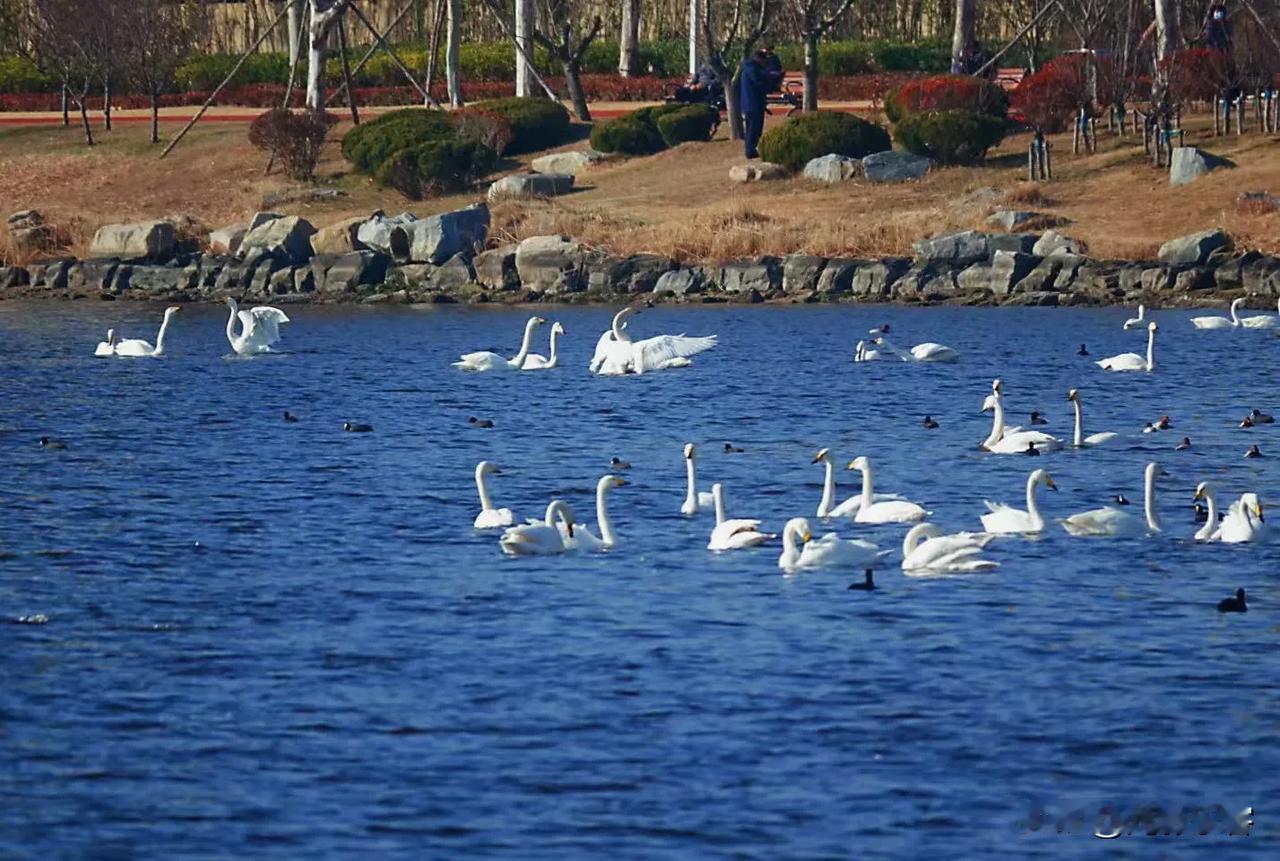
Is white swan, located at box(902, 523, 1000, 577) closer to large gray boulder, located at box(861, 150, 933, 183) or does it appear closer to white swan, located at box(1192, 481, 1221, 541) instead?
white swan, located at box(1192, 481, 1221, 541)

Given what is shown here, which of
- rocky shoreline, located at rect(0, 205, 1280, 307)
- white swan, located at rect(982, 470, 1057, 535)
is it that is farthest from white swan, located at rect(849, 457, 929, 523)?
rocky shoreline, located at rect(0, 205, 1280, 307)

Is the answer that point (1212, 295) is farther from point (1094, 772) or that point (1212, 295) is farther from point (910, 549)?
point (1094, 772)

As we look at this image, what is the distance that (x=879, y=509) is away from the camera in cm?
1972

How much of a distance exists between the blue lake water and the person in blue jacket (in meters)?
24.4

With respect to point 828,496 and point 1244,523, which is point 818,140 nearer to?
point 828,496

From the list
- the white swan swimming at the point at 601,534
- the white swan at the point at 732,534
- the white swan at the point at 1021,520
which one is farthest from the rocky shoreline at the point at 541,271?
the white swan swimming at the point at 601,534

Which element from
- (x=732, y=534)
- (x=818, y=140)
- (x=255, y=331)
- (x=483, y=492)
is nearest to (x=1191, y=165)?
(x=818, y=140)

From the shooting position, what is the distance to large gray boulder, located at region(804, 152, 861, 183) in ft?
163

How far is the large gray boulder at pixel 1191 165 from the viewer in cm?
4581

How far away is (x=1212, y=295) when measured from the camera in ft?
134

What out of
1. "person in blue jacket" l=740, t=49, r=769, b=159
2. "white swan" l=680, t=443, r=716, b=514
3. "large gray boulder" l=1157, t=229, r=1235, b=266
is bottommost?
"large gray boulder" l=1157, t=229, r=1235, b=266

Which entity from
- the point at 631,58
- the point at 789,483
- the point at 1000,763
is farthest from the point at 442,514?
the point at 631,58

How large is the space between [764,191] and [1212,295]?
→ 1189 centimetres

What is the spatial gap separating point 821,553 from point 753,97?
117ft
